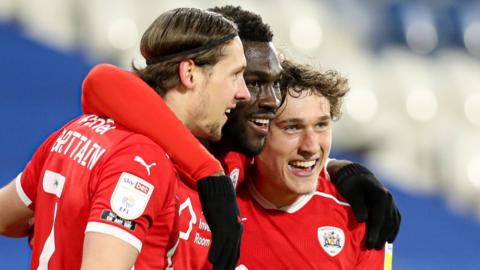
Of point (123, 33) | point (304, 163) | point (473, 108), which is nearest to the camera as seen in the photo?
point (304, 163)

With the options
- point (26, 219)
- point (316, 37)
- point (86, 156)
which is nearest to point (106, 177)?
point (86, 156)

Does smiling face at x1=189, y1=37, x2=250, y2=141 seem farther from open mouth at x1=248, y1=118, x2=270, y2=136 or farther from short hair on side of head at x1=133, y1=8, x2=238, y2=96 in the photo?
open mouth at x1=248, y1=118, x2=270, y2=136

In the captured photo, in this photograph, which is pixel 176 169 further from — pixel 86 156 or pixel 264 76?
pixel 264 76

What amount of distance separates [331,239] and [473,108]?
4693 millimetres

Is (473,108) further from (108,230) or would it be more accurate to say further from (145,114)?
(108,230)

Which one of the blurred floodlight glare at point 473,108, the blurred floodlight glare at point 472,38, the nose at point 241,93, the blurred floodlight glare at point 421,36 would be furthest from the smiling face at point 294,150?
the blurred floodlight glare at point 472,38

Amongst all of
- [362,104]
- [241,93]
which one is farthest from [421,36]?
[241,93]

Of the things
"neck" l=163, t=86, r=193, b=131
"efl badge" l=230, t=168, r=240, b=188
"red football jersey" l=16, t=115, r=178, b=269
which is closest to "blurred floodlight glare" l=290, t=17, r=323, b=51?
"efl badge" l=230, t=168, r=240, b=188

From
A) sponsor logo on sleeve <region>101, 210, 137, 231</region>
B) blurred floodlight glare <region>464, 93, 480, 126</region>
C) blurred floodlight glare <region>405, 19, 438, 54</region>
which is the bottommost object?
sponsor logo on sleeve <region>101, 210, 137, 231</region>

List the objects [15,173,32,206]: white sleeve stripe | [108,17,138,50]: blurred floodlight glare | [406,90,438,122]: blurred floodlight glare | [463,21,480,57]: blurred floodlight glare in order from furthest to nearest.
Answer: [463,21,480,57]: blurred floodlight glare → [406,90,438,122]: blurred floodlight glare → [108,17,138,50]: blurred floodlight glare → [15,173,32,206]: white sleeve stripe

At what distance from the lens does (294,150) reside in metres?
3.20

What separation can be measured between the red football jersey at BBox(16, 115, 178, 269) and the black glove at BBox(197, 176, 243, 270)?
0.09 m

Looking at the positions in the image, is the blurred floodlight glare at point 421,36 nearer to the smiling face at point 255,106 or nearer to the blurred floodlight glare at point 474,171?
the blurred floodlight glare at point 474,171

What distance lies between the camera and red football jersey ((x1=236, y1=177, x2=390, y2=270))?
313 cm
